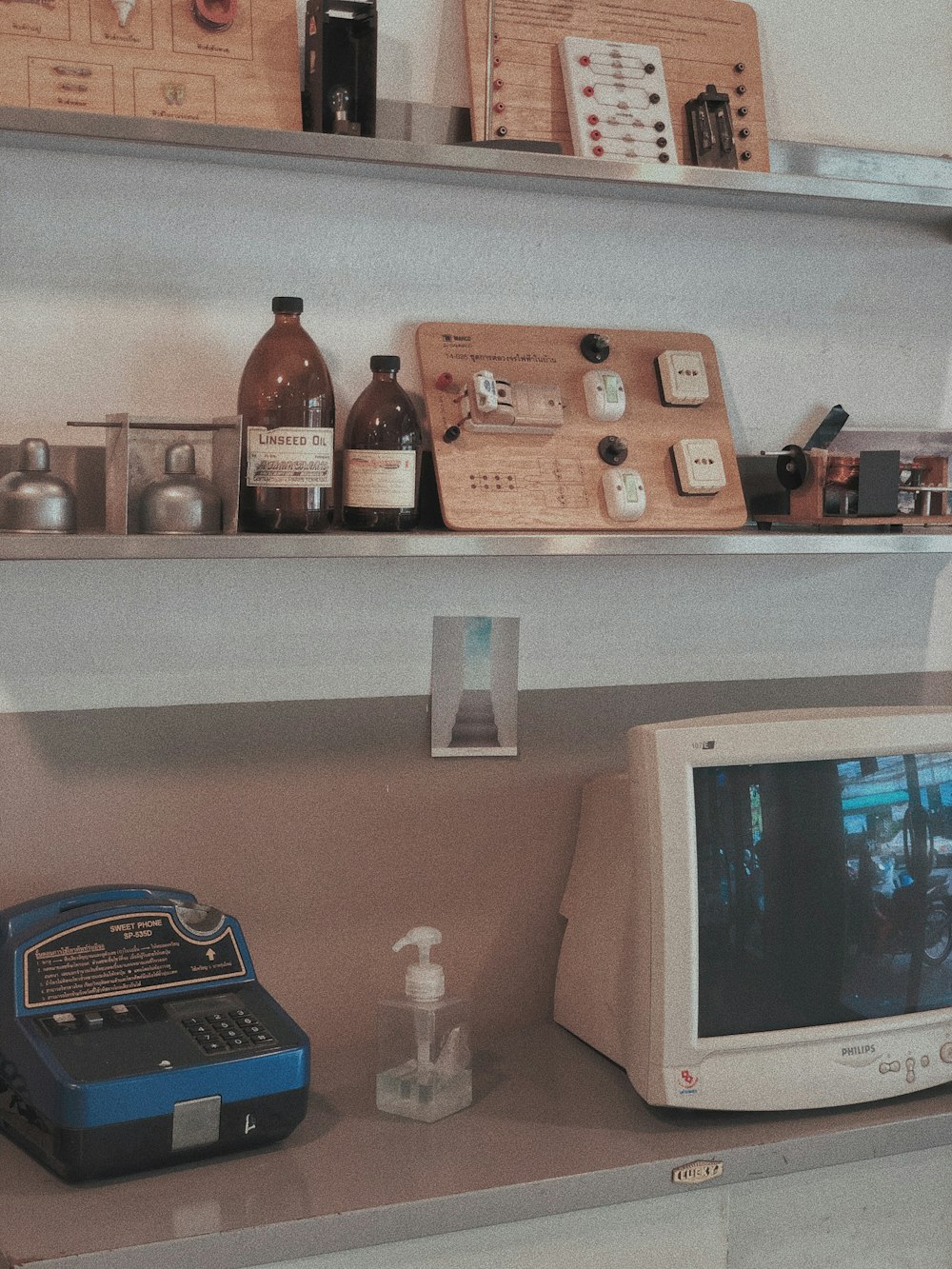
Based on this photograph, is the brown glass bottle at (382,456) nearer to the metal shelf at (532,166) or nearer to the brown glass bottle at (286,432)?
the brown glass bottle at (286,432)

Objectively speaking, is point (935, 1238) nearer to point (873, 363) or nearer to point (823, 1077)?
point (823, 1077)

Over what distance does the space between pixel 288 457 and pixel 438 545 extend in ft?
0.68

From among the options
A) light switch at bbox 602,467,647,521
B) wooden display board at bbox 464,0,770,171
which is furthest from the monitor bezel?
wooden display board at bbox 464,0,770,171

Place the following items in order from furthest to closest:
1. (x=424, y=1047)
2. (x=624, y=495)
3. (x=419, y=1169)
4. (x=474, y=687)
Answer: (x=474, y=687) → (x=624, y=495) → (x=424, y=1047) → (x=419, y=1169)

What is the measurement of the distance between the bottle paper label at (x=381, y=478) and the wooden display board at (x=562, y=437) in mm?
97

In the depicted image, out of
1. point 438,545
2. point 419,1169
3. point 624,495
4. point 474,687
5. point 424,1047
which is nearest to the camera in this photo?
point 419,1169

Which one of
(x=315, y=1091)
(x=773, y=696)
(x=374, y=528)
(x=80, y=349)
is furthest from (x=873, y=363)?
(x=315, y=1091)

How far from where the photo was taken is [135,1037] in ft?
5.11

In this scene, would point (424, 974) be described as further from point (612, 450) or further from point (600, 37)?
point (600, 37)

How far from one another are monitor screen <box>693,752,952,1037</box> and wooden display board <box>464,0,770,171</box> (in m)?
0.89

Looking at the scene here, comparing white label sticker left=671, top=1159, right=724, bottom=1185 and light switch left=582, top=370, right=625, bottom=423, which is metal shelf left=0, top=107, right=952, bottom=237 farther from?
white label sticker left=671, top=1159, right=724, bottom=1185

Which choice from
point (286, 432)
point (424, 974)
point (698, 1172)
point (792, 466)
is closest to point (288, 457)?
point (286, 432)

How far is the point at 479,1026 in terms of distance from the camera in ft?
6.67

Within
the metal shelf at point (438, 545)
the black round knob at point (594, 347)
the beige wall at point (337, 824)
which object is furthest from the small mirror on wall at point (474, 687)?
the black round knob at point (594, 347)
